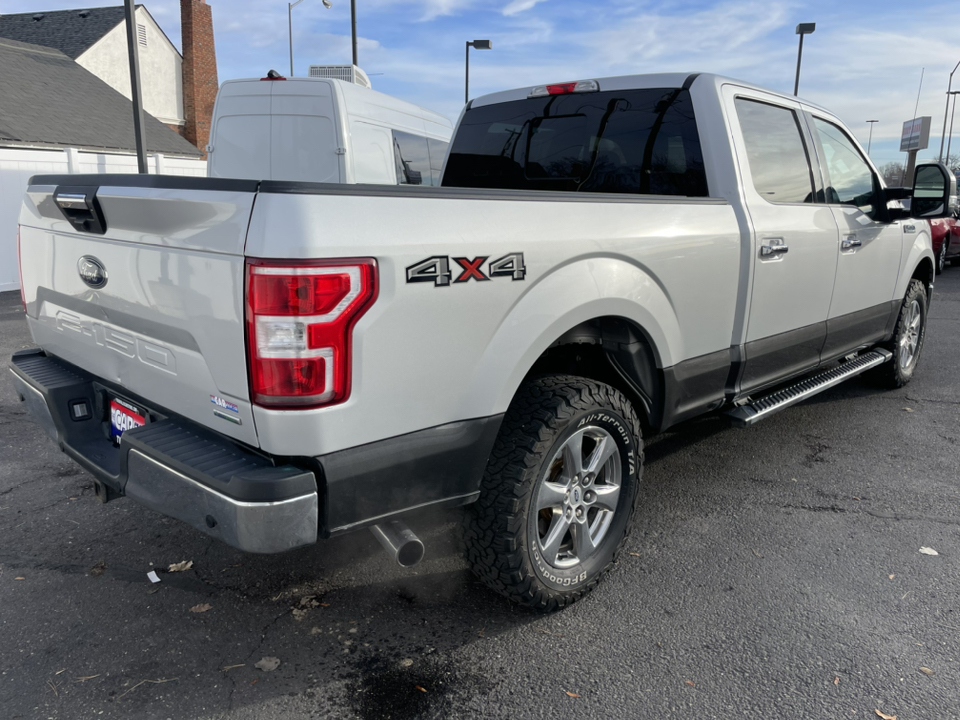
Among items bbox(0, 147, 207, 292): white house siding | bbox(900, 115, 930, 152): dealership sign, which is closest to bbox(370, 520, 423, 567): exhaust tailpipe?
bbox(0, 147, 207, 292): white house siding

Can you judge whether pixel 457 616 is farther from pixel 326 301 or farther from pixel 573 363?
pixel 326 301

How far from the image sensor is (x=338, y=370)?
2031mm

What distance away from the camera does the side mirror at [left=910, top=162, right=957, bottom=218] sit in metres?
4.96

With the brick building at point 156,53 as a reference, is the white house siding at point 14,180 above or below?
below

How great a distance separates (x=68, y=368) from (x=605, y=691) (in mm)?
2402

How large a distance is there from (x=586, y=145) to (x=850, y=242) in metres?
1.71

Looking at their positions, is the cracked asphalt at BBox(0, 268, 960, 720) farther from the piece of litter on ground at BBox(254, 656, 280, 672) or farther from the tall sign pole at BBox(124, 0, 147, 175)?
the tall sign pole at BBox(124, 0, 147, 175)

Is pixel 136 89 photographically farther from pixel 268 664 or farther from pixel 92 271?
pixel 268 664

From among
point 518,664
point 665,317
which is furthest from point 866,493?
point 518,664

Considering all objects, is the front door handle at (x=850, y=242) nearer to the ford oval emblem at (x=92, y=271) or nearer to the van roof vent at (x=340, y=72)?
the ford oval emblem at (x=92, y=271)

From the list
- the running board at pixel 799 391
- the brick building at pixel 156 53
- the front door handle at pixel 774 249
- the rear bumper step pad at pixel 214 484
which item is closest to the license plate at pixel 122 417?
the rear bumper step pad at pixel 214 484

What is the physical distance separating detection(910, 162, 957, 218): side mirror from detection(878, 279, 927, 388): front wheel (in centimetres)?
72

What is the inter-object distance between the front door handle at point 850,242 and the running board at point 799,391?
0.78m

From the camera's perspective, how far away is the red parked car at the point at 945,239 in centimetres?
1385
